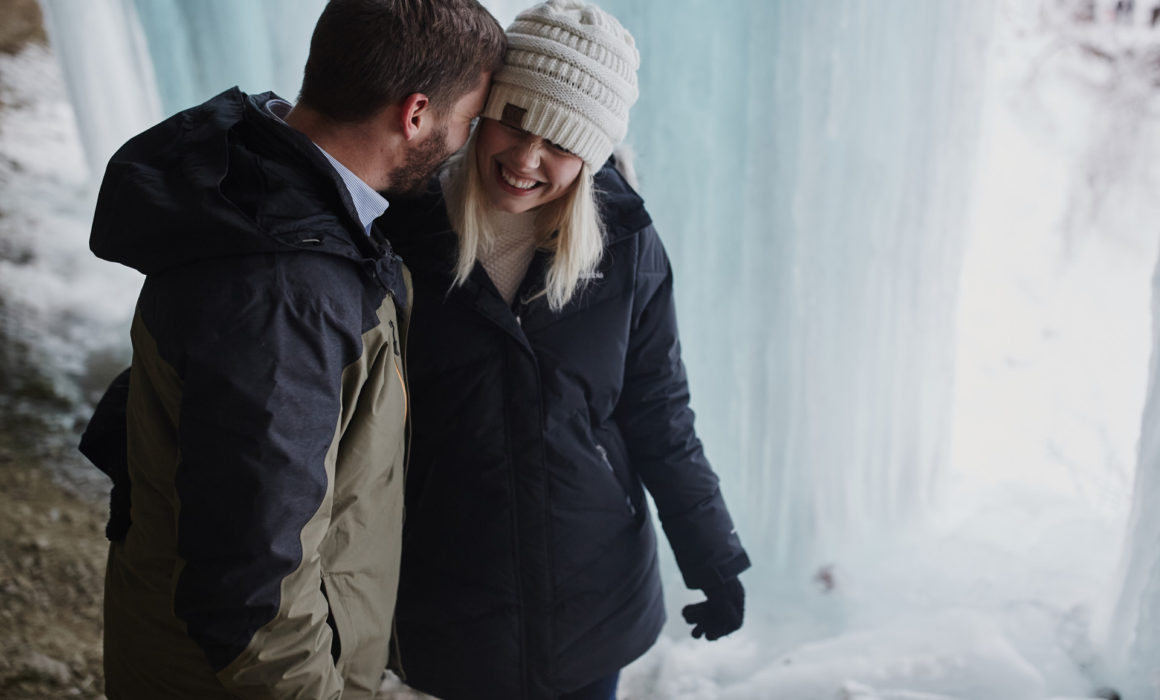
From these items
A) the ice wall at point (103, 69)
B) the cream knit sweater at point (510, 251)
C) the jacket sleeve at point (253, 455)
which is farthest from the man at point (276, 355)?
the ice wall at point (103, 69)

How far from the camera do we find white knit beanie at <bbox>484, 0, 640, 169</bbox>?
3.93ft

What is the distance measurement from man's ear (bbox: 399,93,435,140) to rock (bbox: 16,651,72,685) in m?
2.14

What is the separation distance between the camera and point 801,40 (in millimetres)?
2049

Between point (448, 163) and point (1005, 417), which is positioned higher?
point (448, 163)

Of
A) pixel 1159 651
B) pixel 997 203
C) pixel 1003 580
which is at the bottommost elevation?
pixel 1003 580

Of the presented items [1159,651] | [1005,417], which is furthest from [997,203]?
[1159,651]

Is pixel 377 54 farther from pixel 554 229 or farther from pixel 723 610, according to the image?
pixel 723 610

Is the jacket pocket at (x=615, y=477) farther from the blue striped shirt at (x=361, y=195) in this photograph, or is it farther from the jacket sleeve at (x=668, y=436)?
the blue striped shirt at (x=361, y=195)

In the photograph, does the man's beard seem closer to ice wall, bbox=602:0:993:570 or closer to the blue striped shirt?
the blue striped shirt

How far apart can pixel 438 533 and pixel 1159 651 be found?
1.60 meters

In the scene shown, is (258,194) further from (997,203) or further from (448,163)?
(997,203)

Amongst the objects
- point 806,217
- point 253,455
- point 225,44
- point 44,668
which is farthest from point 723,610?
point 225,44

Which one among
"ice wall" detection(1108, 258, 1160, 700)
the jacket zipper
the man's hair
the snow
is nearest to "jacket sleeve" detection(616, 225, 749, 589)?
the jacket zipper

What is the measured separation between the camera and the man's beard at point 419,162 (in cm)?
109
